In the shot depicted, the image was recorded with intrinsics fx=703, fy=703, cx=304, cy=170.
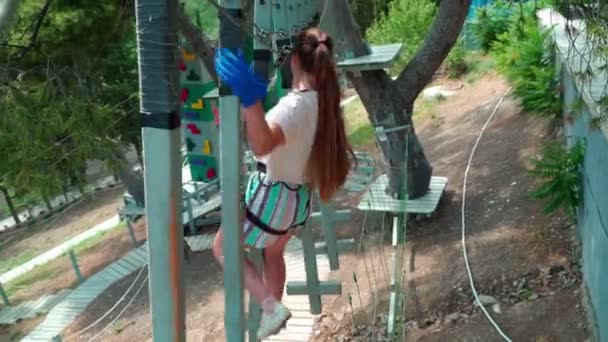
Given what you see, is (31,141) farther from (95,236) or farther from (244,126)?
(95,236)

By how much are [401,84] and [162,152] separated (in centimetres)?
464

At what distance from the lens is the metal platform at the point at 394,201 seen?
5.95 m

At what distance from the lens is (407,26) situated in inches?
446

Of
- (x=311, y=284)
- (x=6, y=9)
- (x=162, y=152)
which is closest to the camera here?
(x=6, y=9)

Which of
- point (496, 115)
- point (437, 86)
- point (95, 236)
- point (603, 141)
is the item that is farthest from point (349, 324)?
point (95, 236)

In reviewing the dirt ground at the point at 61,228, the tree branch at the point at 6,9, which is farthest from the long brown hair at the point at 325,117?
the dirt ground at the point at 61,228

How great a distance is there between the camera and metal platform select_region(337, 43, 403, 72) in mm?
4695

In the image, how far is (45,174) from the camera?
110 inches

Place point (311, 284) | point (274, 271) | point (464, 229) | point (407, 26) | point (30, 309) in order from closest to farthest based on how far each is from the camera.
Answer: point (274, 271) < point (311, 284) < point (464, 229) < point (30, 309) < point (407, 26)

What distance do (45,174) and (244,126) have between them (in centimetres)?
132

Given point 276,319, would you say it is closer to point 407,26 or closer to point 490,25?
point 490,25

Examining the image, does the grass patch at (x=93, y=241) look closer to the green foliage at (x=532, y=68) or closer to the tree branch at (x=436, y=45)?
the green foliage at (x=532, y=68)

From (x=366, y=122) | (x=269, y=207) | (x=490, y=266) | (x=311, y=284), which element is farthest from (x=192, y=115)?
(x=269, y=207)

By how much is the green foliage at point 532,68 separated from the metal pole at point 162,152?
17.5 feet
